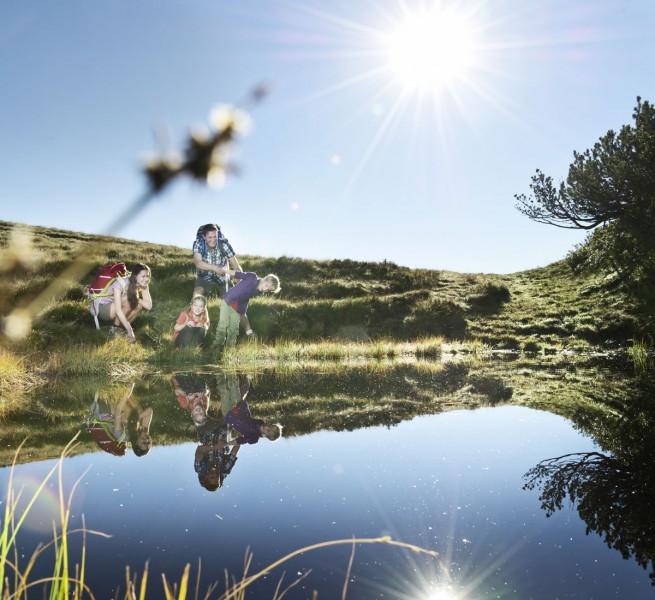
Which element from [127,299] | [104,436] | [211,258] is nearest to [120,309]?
[127,299]

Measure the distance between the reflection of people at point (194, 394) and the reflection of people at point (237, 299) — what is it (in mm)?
2658

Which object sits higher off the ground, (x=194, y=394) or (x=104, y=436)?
(x=194, y=394)

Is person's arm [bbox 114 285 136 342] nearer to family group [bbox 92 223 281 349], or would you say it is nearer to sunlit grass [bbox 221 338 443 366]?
family group [bbox 92 223 281 349]

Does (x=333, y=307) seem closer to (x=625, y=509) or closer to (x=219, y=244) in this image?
(x=219, y=244)

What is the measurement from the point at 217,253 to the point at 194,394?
5361 mm

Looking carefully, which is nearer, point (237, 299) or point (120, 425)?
point (120, 425)

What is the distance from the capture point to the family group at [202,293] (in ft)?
36.0

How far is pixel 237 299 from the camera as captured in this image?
12.1 meters

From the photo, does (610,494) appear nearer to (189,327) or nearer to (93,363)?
(93,363)

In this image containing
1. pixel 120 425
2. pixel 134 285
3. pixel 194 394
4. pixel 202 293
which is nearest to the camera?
pixel 120 425

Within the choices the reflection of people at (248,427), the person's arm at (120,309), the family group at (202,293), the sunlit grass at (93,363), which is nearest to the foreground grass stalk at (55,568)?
the reflection of people at (248,427)

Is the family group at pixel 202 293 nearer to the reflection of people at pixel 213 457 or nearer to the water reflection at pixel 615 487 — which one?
the reflection of people at pixel 213 457

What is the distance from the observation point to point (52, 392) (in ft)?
26.2

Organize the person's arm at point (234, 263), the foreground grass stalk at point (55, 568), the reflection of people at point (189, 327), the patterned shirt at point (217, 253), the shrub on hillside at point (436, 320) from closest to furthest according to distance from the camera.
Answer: the foreground grass stalk at point (55, 568)
the patterned shirt at point (217, 253)
the person's arm at point (234, 263)
the reflection of people at point (189, 327)
the shrub on hillside at point (436, 320)
